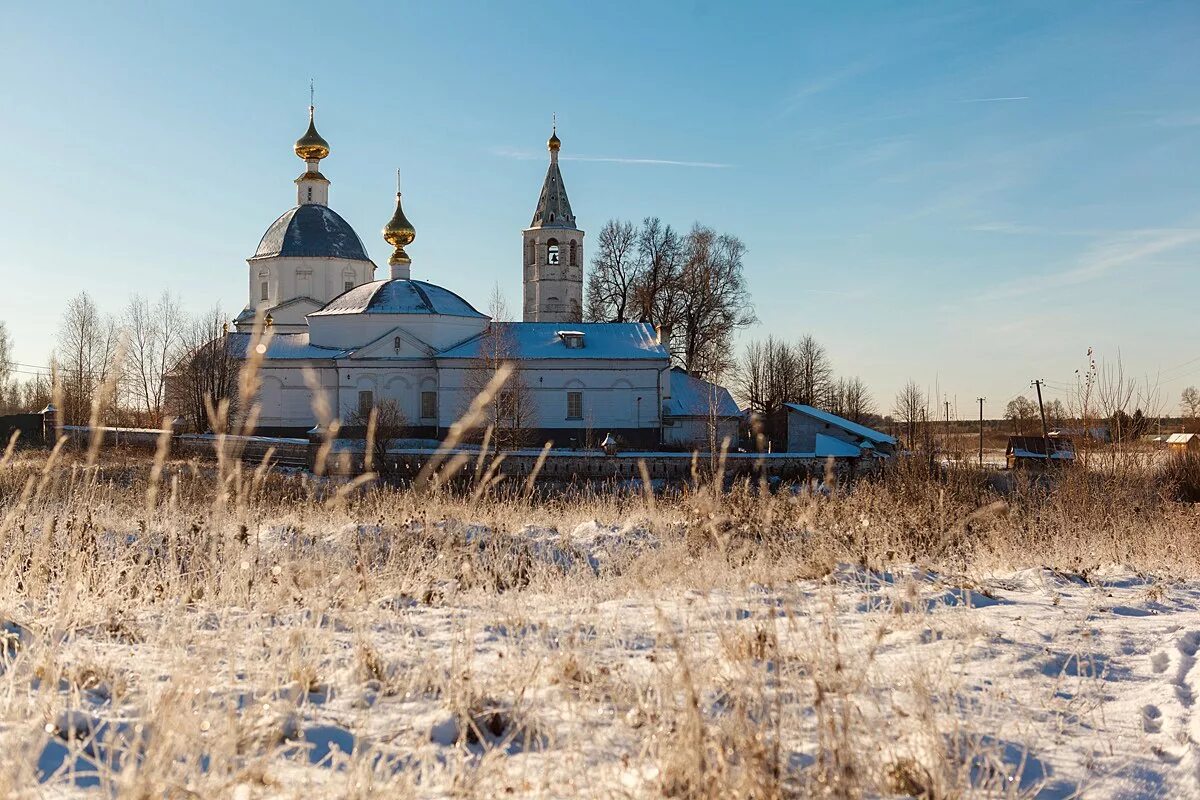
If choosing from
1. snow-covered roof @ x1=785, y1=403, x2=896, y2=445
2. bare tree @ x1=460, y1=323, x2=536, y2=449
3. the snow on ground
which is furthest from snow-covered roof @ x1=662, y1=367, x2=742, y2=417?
the snow on ground

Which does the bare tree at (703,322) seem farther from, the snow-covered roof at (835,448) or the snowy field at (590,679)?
the snowy field at (590,679)

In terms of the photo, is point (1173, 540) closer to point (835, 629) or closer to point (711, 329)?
point (835, 629)

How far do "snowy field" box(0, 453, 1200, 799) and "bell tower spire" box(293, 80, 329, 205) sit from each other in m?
36.7

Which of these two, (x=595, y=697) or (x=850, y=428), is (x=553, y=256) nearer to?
(x=850, y=428)

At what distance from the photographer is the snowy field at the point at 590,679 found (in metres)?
2.80

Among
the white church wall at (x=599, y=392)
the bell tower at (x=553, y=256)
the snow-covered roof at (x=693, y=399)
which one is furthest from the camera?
the bell tower at (x=553, y=256)

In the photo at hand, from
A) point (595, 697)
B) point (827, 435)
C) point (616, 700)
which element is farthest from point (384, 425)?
point (616, 700)

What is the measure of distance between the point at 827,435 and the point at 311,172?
80.7 ft

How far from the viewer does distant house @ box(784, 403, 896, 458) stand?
A: 104ft

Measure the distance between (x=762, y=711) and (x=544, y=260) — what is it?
39.3 metres

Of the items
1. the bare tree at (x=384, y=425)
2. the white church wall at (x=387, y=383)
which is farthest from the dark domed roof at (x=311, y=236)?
the bare tree at (x=384, y=425)

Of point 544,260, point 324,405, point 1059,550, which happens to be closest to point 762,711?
point 324,405

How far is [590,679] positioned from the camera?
3.76m

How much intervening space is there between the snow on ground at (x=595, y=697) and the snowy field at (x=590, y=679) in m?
0.01
